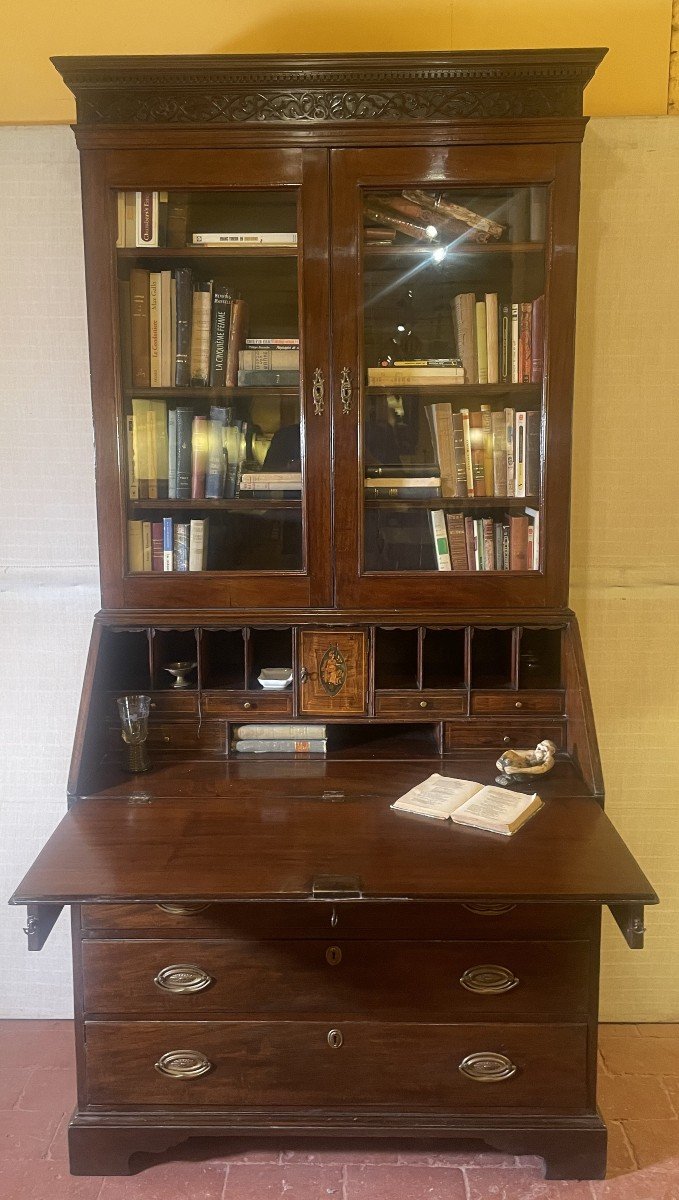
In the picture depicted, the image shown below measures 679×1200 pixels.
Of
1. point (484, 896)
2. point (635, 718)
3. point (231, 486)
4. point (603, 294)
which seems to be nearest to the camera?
point (484, 896)

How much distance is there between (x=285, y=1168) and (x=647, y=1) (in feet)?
9.16

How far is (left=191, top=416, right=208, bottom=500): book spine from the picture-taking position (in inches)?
82.8

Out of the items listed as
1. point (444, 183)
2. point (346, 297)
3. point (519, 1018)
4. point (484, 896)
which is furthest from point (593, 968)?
point (444, 183)

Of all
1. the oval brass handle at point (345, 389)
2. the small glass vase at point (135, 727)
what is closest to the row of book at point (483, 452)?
the oval brass handle at point (345, 389)

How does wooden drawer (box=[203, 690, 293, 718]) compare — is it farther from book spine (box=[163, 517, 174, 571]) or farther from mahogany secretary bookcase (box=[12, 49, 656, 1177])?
book spine (box=[163, 517, 174, 571])

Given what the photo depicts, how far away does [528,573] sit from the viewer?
2.06m

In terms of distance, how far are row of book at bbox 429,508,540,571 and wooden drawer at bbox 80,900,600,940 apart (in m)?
0.74

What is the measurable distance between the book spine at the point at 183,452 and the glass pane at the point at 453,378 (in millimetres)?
403

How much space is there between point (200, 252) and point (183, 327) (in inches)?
6.5

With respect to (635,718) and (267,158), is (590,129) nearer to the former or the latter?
(267,158)

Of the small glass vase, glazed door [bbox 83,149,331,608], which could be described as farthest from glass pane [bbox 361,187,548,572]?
the small glass vase

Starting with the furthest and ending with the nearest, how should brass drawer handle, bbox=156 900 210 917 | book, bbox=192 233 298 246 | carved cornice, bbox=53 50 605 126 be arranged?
book, bbox=192 233 298 246
carved cornice, bbox=53 50 605 126
brass drawer handle, bbox=156 900 210 917

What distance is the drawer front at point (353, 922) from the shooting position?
1.80m

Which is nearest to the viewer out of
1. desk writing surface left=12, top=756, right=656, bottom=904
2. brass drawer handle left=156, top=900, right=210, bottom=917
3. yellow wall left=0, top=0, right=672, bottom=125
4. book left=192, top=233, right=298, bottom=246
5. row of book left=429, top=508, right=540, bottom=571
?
desk writing surface left=12, top=756, right=656, bottom=904
